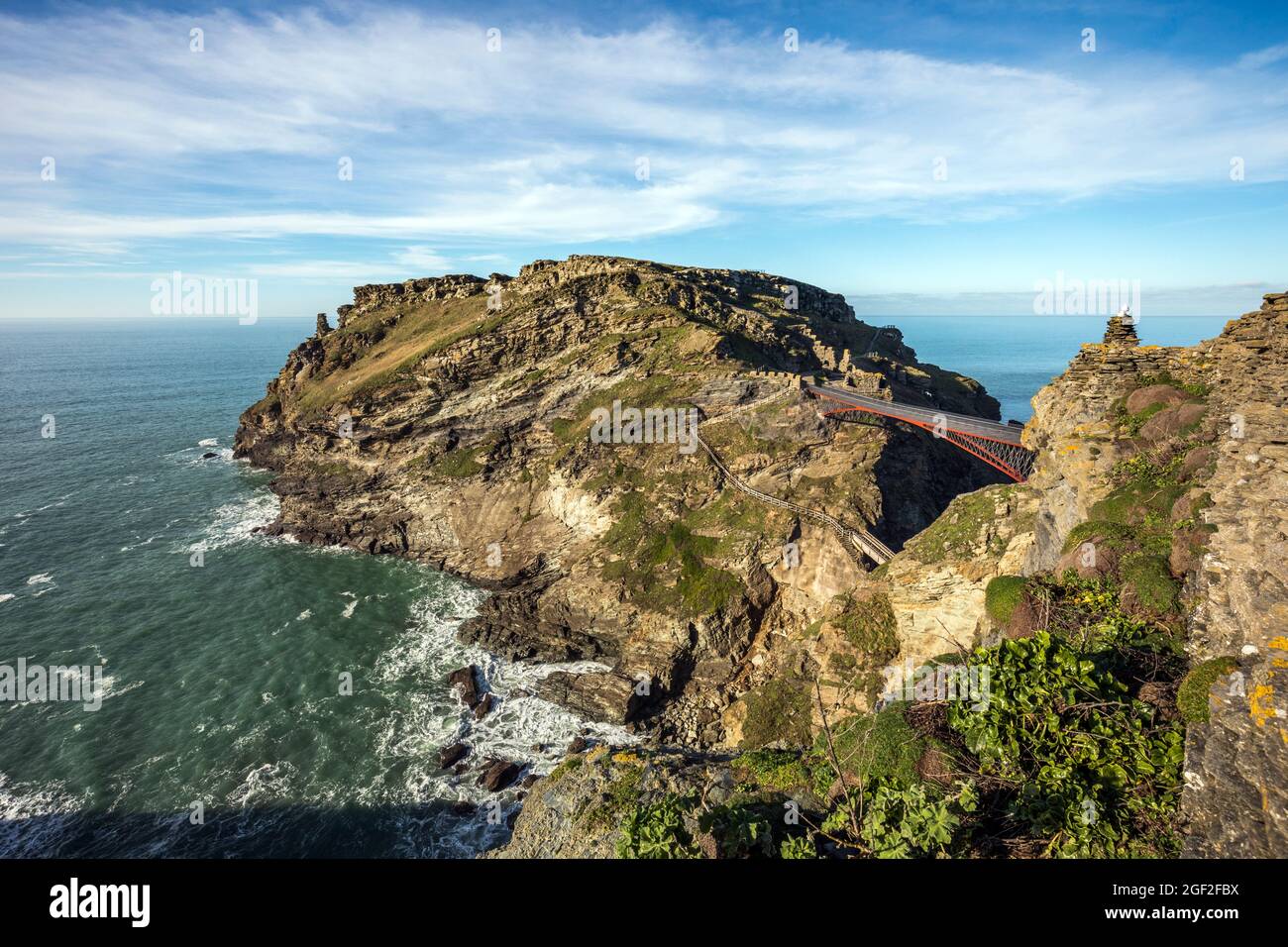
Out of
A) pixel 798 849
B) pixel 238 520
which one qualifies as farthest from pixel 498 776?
pixel 238 520

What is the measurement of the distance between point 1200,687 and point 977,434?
3722cm

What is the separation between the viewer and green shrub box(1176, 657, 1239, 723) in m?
11.7

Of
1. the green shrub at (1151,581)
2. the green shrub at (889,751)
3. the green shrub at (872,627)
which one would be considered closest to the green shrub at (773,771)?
the green shrub at (889,751)

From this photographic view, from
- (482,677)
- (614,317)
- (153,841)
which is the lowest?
(153,841)

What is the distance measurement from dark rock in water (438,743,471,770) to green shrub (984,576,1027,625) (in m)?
32.7

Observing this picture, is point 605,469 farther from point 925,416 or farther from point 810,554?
point 925,416

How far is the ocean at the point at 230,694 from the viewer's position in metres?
32.5

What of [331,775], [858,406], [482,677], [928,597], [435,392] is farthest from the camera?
[435,392]

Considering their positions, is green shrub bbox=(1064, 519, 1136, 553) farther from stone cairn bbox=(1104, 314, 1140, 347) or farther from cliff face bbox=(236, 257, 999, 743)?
cliff face bbox=(236, 257, 999, 743)

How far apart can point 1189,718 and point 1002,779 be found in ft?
13.6

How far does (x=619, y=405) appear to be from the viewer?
64.7 metres

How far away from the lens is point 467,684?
4356 cm

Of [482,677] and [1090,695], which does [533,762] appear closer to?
[482,677]

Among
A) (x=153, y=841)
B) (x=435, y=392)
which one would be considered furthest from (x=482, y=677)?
(x=435, y=392)
